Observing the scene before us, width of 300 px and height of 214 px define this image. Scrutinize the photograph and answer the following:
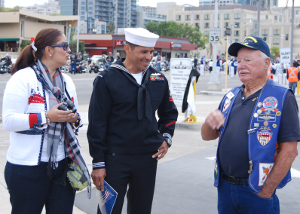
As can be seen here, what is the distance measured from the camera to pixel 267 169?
8.41 ft

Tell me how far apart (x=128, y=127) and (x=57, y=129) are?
54 centimetres

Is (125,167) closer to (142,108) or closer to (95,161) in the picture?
(95,161)

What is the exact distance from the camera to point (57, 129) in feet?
9.46

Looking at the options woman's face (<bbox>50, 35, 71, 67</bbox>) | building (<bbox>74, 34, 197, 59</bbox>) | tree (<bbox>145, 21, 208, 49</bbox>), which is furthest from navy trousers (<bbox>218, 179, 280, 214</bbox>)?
tree (<bbox>145, 21, 208, 49</bbox>)

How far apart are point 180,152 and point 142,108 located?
4.83 meters

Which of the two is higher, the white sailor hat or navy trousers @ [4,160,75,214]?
the white sailor hat

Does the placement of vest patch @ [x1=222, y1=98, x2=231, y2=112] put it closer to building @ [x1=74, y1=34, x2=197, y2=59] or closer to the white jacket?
the white jacket

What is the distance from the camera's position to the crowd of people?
2.57 meters

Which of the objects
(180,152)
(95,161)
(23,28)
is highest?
(23,28)

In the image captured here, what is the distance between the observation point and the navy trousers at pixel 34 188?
281 centimetres

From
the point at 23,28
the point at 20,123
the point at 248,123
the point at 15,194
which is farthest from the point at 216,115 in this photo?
the point at 23,28

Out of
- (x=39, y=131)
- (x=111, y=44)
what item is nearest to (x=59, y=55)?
(x=39, y=131)

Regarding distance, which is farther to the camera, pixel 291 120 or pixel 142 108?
pixel 142 108

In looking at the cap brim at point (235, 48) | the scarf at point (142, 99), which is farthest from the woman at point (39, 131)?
the cap brim at point (235, 48)
